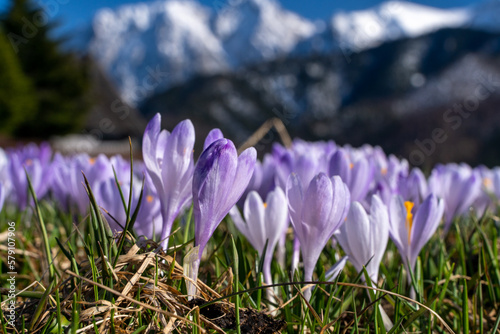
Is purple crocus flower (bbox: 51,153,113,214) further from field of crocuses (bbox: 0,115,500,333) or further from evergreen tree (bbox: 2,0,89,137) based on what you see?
evergreen tree (bbox: 2,0,89,137)

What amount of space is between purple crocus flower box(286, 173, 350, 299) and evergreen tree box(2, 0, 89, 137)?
998 inches

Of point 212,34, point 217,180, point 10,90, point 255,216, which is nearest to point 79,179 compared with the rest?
point 255,216

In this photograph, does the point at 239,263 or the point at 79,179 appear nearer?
the point at 239,263

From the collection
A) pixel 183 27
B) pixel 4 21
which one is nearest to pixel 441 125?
pixel 4 21

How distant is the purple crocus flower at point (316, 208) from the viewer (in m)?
0.71

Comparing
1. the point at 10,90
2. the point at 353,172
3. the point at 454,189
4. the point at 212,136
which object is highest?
the point at 212,136

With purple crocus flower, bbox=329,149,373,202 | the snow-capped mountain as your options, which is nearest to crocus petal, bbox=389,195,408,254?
purple crocus flower, bbox=329,149,373,202

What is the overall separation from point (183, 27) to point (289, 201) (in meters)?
173

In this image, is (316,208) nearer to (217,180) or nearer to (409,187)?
(217,180)

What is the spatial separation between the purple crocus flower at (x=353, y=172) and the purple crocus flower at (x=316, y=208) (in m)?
0.28

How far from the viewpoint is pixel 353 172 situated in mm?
1066

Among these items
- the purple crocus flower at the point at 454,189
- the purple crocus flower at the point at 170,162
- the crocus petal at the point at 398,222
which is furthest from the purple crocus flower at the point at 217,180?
the purple crocus flower at the point at 454,189

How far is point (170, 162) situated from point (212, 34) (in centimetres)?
17447

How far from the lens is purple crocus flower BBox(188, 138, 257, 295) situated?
2.01 feet
